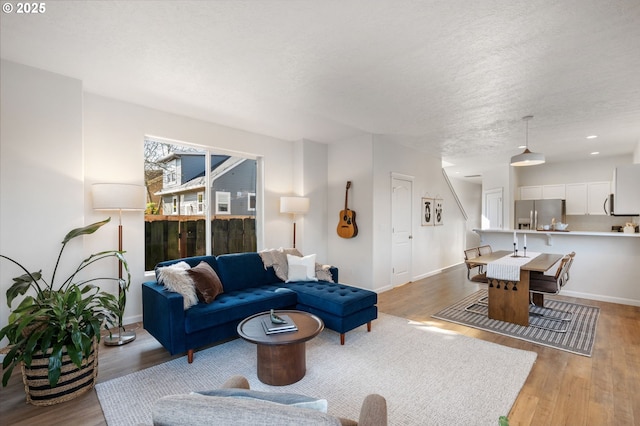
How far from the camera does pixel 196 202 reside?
439cm

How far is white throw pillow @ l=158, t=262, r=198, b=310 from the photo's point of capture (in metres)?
2.82

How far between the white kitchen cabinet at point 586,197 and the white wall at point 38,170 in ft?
30.9

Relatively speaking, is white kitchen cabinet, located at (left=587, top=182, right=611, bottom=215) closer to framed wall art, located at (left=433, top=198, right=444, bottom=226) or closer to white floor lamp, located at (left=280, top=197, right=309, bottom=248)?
framed wall art, located at (left=433, top=198, right=444, bottom=226)

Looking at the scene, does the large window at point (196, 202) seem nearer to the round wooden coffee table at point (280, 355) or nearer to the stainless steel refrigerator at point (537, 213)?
the round wooden coffee table at point (280, 355)

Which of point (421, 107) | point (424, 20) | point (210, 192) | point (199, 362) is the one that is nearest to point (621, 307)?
point (421, 107)

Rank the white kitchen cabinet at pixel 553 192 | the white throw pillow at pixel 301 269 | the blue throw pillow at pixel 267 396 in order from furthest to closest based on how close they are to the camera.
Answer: the white kitchen cabinet at pixel 553 192, the white throw pillow at pixel 301 269, the blue throw pillow at pixel 267 396

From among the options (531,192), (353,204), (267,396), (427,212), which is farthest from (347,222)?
(531,192)

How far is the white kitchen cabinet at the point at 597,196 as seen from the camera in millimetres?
6609

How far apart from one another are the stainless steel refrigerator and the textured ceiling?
10.1 ft

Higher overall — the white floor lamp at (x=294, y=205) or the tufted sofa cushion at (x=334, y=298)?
the white floor lamp at (x=294, y=205)

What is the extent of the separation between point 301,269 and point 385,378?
5.90ft

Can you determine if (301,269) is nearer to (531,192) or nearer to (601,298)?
(601,298)

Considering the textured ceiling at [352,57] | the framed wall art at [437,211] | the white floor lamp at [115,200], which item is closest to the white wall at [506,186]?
the framed wall art at [437,211]

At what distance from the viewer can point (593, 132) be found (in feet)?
15.5
